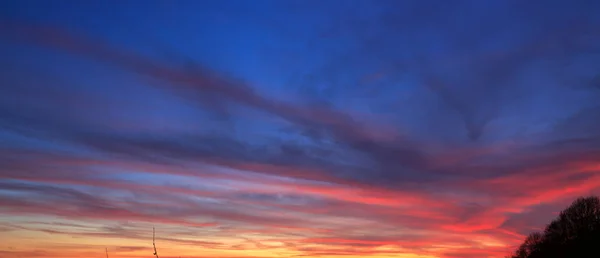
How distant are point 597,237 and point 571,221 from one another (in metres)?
17.1

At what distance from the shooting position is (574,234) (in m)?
91.0

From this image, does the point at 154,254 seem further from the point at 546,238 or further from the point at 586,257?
the point at 546,238

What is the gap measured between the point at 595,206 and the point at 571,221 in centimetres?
538

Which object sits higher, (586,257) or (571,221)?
(571,221)

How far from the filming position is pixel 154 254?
70.6 ft

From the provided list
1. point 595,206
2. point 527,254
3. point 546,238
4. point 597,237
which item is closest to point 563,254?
point 597,237

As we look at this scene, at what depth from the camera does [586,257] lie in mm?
73625

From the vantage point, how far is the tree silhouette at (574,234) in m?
77.6

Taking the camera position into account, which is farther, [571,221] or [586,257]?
[571,221]

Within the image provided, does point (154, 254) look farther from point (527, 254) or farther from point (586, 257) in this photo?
point (527, 254)

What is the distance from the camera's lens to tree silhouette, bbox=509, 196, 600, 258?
77.6m

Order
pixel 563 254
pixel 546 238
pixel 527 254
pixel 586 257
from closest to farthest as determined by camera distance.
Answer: pixel 586 257 < pixel 563 254 < pixel 546 238 < pixel 527 254

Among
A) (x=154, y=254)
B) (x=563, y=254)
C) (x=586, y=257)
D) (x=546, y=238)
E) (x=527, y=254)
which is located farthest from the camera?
(x=527, y=254)

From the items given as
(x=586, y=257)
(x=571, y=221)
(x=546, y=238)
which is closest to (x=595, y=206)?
(x=571, y=221)
